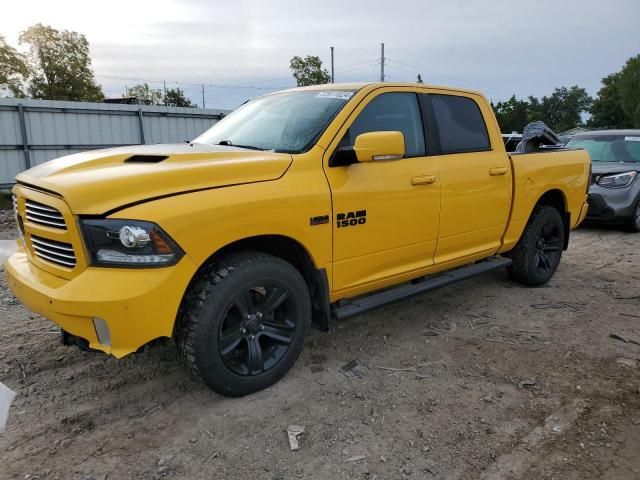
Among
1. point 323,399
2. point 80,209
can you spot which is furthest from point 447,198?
point 80,209

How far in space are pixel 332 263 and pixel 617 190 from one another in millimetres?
7091

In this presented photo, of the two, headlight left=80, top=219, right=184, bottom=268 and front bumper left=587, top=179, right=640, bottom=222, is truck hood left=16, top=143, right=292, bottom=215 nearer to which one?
headlight left=80, top=219, right=184, bottom=268

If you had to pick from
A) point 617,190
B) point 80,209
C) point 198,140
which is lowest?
point 617,190

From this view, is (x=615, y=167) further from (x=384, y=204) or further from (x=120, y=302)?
(x=120, y=302)

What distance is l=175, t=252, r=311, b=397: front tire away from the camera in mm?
2793

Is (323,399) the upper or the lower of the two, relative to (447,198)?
lower

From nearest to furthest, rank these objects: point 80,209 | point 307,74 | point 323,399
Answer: point 80,209 < point 323,399 < point 307,74

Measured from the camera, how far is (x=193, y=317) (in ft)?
9.09

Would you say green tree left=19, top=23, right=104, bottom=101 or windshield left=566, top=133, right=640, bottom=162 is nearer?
windshield left=566, top=133, right=640, bottom=162

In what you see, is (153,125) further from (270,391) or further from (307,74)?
(307,74)

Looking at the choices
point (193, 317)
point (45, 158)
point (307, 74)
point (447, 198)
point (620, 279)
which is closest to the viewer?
point (193, 317)

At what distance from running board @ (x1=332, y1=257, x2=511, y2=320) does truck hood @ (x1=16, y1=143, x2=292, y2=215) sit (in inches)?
41.8

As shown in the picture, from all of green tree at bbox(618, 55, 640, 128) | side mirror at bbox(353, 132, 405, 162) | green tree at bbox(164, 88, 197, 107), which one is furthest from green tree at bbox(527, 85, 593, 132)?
side mirror at bbox(353, 132, 405, 162)

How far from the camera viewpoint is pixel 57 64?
39.1 meters
